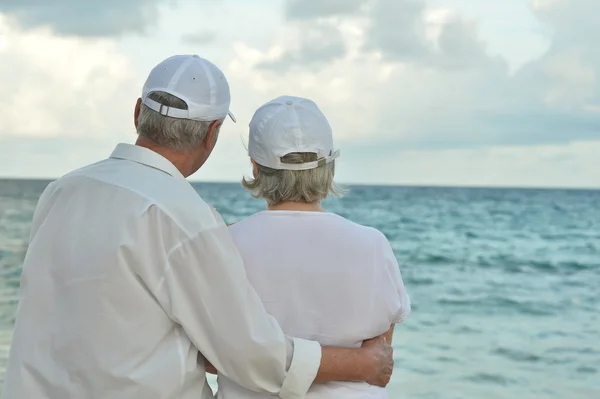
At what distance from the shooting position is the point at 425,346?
897 cm

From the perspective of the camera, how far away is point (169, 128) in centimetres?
204

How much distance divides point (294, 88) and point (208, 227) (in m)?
25.8

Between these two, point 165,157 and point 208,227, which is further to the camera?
point 165,157

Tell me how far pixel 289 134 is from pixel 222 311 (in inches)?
22.0

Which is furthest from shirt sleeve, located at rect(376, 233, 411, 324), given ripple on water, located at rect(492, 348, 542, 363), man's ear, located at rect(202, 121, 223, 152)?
ripple on water, located at rect(492, 348, 542, 363)

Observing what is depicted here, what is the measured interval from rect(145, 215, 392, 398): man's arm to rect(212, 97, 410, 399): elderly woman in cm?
22

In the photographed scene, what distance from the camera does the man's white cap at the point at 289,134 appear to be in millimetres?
2270

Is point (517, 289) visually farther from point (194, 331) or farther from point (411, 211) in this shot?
point (411, 211)

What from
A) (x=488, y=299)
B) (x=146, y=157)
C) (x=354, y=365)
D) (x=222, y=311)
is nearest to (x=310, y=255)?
(x=354, y=365)

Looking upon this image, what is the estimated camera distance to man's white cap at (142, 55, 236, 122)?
81.0 inches

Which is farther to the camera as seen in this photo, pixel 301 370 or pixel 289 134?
pixel 289 134

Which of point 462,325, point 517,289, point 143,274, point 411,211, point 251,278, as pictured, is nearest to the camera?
point 143,274

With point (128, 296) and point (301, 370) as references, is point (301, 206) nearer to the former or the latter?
point (301, 370)

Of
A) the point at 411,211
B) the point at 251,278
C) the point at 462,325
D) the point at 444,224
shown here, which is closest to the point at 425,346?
the point at 462,325
